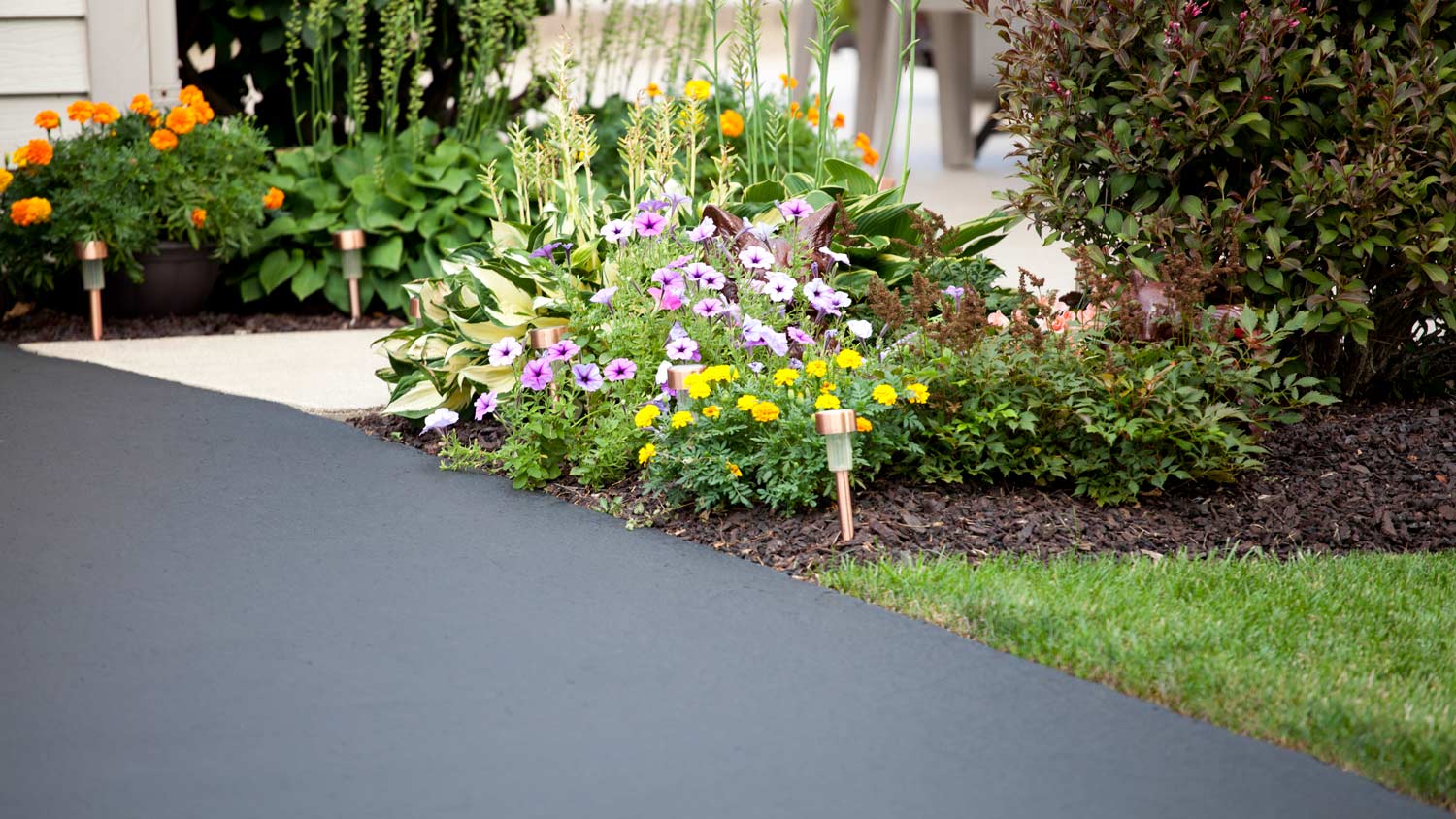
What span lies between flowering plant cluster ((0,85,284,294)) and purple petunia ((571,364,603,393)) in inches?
97.4

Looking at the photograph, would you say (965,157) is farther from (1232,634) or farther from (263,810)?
(263,810)

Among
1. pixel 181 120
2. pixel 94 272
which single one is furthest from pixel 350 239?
pixel 94 272

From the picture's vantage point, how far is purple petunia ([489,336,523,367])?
3869 millimetres

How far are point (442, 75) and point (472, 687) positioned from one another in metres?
5.00

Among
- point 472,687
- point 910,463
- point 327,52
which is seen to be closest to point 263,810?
A: point 472,687

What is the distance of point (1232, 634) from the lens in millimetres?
2758

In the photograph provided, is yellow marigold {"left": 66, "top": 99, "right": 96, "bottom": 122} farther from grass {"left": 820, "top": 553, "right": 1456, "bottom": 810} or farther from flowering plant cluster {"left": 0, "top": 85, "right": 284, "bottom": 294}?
grass {"left": 820, "top": 553, "right": 1456, "bottom": 810}

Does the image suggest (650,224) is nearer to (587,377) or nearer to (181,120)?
(587,377)

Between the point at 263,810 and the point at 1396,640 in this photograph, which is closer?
the point at 263,810

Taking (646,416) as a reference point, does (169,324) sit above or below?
above

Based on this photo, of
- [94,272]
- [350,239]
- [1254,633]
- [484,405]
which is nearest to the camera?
[1254,633]

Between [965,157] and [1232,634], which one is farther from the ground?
[965,157]

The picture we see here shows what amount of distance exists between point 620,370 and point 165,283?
2860 millimetres

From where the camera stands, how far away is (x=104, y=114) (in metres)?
5.58
